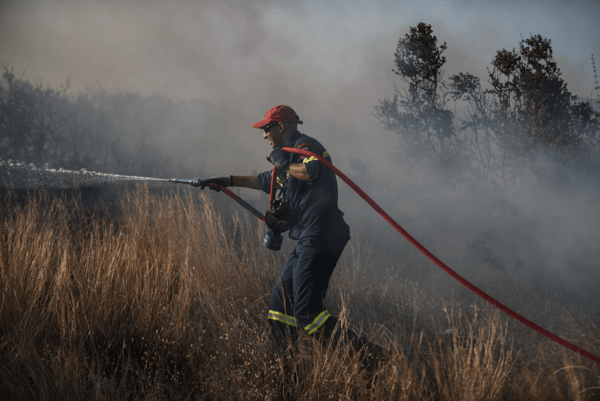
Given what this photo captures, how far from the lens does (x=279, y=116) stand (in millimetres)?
2625

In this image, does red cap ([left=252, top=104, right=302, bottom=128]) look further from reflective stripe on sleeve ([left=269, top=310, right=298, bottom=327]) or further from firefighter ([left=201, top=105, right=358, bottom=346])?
reflective stripe on sleeve ([left=269, top=310, right=298, bottom=327])

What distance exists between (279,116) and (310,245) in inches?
41.0

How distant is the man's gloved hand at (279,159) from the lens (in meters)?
2.35

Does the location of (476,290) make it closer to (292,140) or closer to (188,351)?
(292,140)

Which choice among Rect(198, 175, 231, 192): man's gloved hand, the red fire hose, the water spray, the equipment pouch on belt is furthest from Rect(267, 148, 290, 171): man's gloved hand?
the water spray

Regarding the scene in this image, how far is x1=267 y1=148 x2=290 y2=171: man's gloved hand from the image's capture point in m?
2.35

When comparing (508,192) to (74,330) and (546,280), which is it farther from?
(74,330)

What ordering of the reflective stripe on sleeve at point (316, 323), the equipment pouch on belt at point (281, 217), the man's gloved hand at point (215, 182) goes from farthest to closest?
1. the man's gloved hand at point (215, 182)
2. the equipment pouch on belt at point (281, 217)
3. the reflective stripe on sleeve at point (316, 323)

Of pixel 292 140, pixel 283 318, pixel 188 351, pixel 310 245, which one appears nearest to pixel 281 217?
pixel 310 245

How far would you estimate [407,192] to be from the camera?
12789mm

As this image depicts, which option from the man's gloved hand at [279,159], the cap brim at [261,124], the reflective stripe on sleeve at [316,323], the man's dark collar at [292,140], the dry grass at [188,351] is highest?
the cap brim at [261,124]

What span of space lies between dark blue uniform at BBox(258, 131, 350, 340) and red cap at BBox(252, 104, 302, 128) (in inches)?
6.7

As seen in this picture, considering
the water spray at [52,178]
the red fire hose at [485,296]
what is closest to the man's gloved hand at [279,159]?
the red fire hose at [485,296]

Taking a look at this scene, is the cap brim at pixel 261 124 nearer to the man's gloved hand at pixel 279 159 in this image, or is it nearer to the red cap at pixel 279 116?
the red cap at pixel 279 116
